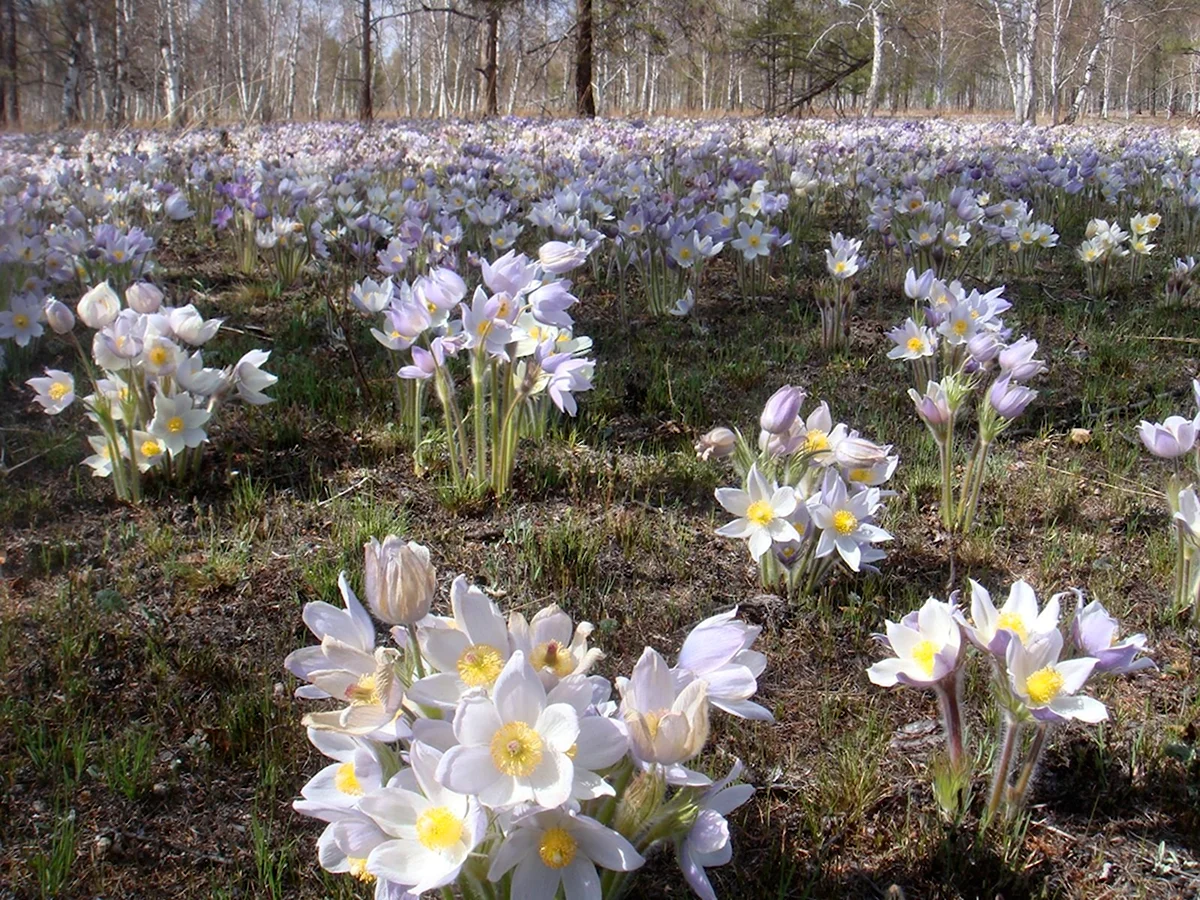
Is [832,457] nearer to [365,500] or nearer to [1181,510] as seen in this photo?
[1181,510]

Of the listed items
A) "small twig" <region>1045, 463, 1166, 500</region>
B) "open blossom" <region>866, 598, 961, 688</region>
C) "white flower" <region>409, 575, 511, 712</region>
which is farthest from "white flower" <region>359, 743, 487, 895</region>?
"small twig" <region>1045, 463, 1166, 500</region>

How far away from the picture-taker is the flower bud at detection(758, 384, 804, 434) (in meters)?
2.04

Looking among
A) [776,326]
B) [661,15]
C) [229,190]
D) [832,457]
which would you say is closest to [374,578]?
[832,457]

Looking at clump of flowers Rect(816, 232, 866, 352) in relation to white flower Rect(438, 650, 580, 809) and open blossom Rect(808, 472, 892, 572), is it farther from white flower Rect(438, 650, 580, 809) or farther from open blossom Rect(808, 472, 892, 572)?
white flower Rect(438, 650, 580, 809)

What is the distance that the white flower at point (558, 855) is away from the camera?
43.0 inches

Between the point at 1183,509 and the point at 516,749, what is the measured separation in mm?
1757

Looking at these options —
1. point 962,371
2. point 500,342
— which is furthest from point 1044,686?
point 962,371

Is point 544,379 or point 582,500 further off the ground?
point 544,379

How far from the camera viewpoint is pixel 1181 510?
2102mm

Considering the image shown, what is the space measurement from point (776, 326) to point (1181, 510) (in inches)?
111

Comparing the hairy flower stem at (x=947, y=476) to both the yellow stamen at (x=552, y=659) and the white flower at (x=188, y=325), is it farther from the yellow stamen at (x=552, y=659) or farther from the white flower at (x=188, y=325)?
the white flower at (x=188, y=325)

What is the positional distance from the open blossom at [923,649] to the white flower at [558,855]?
1.79 ft

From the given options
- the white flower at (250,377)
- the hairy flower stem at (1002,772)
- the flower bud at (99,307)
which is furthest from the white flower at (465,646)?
the flower bud at (99,307)

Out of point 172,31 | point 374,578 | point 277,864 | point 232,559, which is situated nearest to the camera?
point 374,578
